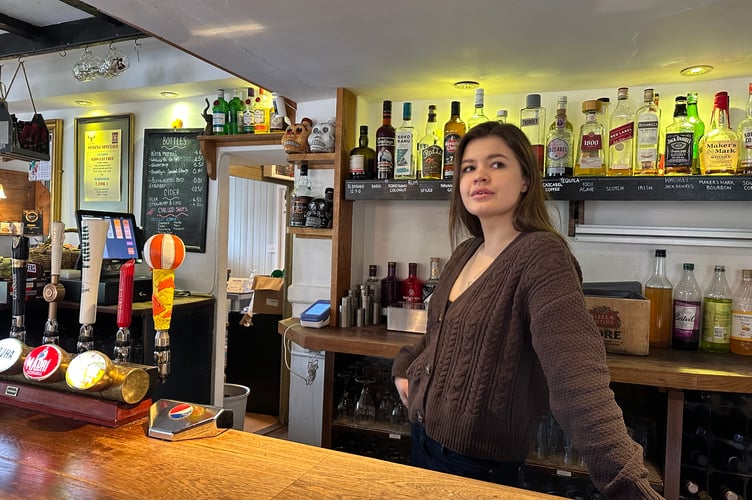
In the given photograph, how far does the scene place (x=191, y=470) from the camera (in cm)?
103

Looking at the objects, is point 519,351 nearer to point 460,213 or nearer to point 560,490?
point 460,213

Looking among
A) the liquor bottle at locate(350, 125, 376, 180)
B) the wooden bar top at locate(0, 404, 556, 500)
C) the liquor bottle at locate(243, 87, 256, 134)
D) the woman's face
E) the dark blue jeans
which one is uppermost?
the liquor bottle at locate(243, 87, 256, 134)

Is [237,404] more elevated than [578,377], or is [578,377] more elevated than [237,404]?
[578,377]

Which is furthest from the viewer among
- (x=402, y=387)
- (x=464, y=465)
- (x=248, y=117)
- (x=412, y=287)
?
(x=248, y=117)

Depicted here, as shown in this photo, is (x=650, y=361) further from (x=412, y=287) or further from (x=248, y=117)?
(x=248, y=117)

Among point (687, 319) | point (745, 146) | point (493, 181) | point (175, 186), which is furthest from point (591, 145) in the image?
point (175, 186)

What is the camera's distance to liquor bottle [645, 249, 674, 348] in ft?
7.07

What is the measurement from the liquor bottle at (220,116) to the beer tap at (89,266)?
190 cm

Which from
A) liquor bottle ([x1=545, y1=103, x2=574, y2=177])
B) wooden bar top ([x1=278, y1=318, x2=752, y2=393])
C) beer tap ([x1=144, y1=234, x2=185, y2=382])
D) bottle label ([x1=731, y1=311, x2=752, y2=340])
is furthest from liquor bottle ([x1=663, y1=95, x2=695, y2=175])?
beer tap ([x1=144, y1=234, x2=185, y2=382])

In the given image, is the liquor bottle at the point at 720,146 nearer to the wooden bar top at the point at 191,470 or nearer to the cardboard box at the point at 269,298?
the wooden bar top at the point at 191,470

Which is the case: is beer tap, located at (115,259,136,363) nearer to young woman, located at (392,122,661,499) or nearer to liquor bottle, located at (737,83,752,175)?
young woman, located at (392,122,661,499)

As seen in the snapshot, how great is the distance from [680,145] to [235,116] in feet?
7.42

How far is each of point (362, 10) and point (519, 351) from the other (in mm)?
1152

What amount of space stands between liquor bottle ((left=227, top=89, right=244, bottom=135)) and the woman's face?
6.92 feet
